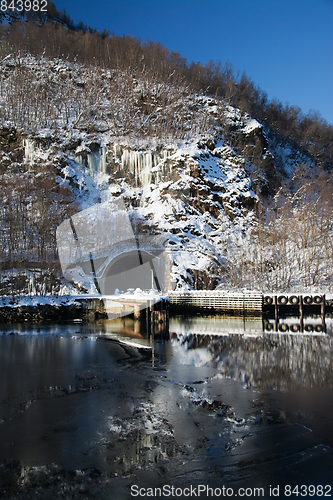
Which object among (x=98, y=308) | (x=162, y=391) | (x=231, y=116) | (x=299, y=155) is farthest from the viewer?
(x=299, y=155)

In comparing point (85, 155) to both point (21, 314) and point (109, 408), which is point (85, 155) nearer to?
point (21, 314)

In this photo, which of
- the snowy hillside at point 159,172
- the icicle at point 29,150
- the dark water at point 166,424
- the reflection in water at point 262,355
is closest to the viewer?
the dark water at point 166,424

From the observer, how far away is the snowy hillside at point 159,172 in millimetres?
42531

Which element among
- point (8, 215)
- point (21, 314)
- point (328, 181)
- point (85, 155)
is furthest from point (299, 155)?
point (21, 314)

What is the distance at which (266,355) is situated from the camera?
50.0 ft

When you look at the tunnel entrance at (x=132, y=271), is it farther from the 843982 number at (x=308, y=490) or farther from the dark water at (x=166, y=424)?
the 843982 number at (x=308, y=490)

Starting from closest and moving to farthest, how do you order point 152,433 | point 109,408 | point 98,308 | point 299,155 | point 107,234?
point 152,433 < point 109,408 < point 98,308 < point 107,234 < point 299,155

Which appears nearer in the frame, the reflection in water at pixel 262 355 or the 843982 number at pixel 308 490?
the 843982 number at pixel 308 490

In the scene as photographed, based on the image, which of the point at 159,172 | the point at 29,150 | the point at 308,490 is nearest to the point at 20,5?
the point at 29,150

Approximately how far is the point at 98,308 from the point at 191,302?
29.4ft

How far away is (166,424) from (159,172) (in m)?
46.8

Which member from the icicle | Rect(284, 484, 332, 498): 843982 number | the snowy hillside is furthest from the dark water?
the icicle

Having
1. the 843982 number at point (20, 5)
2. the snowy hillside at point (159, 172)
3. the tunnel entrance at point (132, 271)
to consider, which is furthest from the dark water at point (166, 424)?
the 843982 number at point (20, 5)

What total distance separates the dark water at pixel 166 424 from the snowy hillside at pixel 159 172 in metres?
25.9
